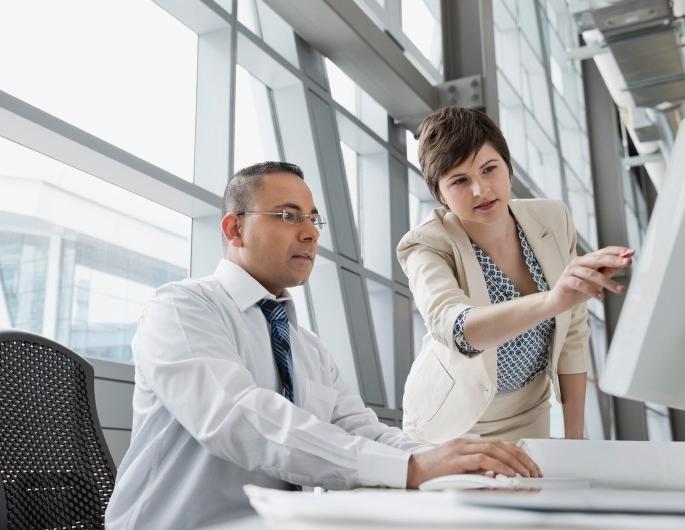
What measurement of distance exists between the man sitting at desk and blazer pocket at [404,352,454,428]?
24cm

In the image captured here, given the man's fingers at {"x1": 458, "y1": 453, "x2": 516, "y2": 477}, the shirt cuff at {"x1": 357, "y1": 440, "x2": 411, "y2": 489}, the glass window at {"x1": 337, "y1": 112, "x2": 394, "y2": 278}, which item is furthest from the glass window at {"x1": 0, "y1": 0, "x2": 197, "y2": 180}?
the man's fingers at {"x1": 458, "y1": 453, "x2": 516, "y2": 477}

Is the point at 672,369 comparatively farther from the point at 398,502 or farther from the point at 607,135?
the point at 607,135

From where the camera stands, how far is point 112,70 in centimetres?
274

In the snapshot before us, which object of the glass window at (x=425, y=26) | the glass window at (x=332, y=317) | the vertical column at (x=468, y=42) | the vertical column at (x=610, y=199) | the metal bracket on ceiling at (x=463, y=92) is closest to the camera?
the glass window at (x=332, y=317)

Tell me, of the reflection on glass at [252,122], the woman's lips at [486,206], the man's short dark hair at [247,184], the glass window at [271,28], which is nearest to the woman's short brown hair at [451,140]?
the woman's lips at [486,206]

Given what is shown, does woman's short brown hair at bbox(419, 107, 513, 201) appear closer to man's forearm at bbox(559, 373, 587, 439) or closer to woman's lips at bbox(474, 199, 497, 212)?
woman's lips at bbox(474, 199, 497, 212)

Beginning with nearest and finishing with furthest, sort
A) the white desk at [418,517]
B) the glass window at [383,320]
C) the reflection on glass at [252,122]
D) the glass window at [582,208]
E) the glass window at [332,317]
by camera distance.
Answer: the white desk at [418,517] < the reflection on glass at [252,122] < the glass window at [332,317] < the glass window at [383,320] < the glass window at [582,208]

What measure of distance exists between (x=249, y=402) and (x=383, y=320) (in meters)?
3.51

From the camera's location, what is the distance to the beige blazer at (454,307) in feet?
5.53

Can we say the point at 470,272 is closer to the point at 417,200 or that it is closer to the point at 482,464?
the point at 482,464

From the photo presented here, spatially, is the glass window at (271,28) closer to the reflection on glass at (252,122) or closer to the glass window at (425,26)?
the reflection on glass at (252,122)

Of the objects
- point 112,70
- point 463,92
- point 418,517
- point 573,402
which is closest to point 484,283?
point 573,402

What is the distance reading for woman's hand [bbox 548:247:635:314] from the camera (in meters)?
0.90

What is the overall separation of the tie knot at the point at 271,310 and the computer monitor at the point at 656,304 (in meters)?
1.03
